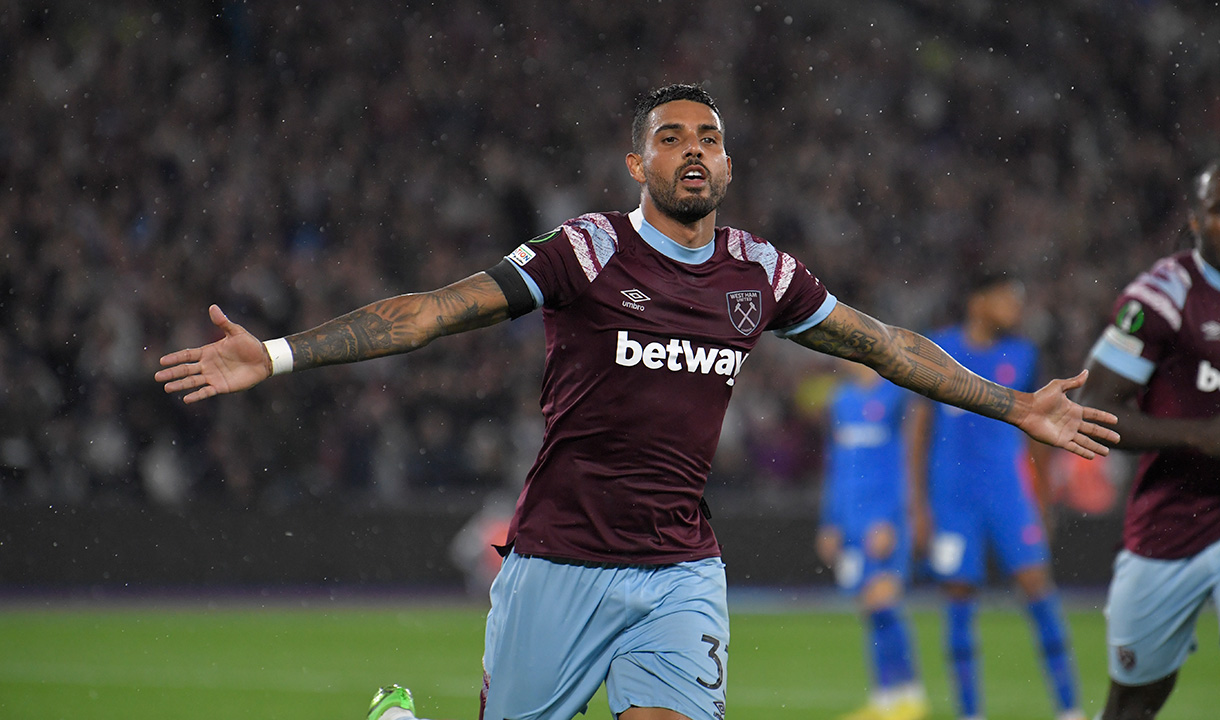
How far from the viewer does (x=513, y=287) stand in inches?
163

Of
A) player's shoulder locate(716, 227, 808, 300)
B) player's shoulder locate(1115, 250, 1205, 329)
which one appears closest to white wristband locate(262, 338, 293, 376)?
player's shoulder locate(716, 227, 808, 300)

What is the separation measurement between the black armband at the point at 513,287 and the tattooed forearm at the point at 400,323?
2cm

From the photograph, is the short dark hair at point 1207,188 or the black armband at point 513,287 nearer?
the black armband at point 513,287

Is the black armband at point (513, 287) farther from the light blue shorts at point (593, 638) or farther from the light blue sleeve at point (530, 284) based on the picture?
the light blue shorts at point (593, 638)

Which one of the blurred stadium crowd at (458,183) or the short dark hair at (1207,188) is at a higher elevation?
the blurred stadium crowd at (458,183)

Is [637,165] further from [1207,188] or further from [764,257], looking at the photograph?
[1207,188]

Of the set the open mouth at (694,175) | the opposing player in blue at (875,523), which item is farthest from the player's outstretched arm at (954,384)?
the opposing player in blue at (875,523)

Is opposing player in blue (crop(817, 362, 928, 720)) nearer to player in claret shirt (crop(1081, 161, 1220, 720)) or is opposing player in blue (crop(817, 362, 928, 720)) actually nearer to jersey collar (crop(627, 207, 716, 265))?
player in claret shirt (crop(1081, 161, 1220, 720))

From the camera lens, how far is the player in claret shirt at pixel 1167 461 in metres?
5.18

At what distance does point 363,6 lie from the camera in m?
20.1

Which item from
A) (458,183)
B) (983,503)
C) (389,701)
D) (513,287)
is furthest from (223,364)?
(458,183)

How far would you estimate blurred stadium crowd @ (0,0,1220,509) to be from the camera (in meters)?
14.7

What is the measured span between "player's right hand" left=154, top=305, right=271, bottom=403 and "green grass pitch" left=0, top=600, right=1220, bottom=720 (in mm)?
4809

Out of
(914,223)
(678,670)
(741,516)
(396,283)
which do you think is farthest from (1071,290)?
(678,670)
